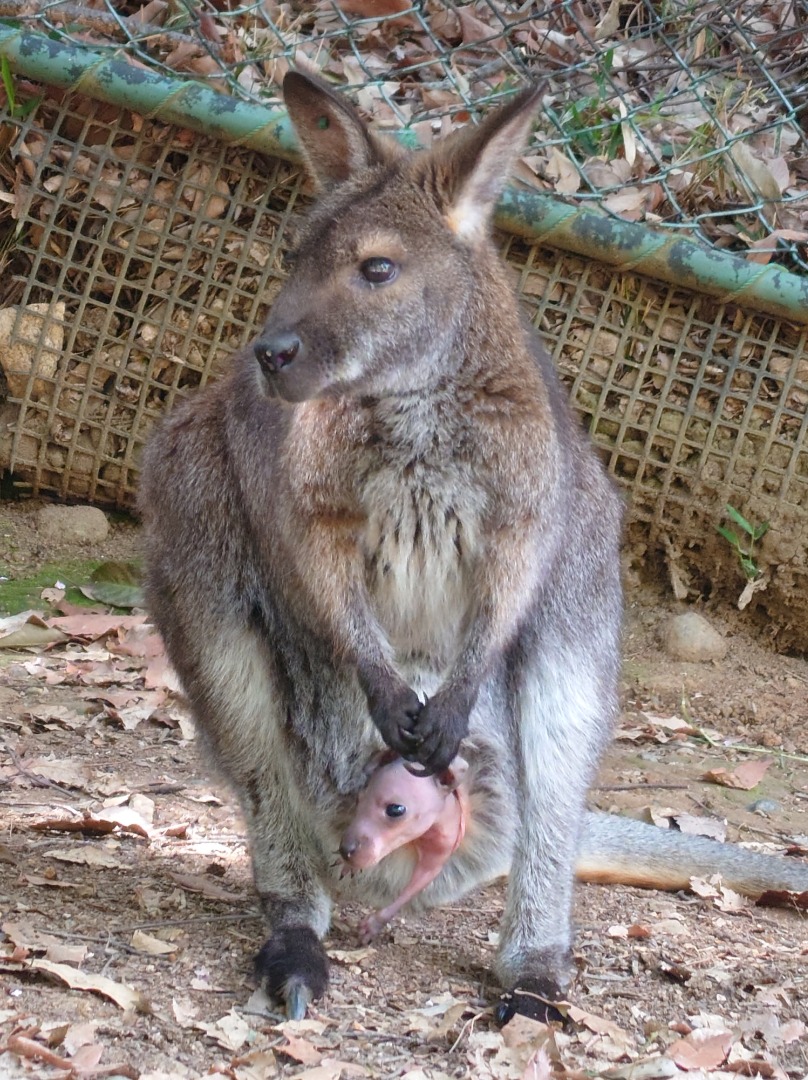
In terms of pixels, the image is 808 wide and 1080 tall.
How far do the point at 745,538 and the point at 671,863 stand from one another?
6.27 feet

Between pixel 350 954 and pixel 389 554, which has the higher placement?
pixel 389 554

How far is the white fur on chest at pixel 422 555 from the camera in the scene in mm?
3371

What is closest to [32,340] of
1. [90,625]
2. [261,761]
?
[90,625]

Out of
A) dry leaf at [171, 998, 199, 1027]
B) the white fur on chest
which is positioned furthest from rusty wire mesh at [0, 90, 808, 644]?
dry leaf at [171, 998, 199, 1027]

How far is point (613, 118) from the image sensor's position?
6.11m

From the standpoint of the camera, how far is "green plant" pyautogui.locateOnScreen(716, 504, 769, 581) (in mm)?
5645

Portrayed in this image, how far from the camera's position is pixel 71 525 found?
234 inches

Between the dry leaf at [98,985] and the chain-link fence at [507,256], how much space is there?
303cm

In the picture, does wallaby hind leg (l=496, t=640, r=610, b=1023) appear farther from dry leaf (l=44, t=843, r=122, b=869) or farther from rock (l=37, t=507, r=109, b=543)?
rock (l=37, t=507, r=109, b=543)

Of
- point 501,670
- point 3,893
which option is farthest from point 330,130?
point 3,893

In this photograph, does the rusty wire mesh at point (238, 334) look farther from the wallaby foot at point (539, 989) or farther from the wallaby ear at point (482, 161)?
the wallaby foot at point (539, 989)

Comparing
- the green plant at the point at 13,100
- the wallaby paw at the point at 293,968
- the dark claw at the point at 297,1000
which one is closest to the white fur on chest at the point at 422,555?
the wallaby paw at the point at 293,968

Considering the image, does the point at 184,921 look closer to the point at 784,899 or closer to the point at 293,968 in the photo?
the point at 293,968

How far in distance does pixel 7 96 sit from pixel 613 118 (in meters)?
2.43
